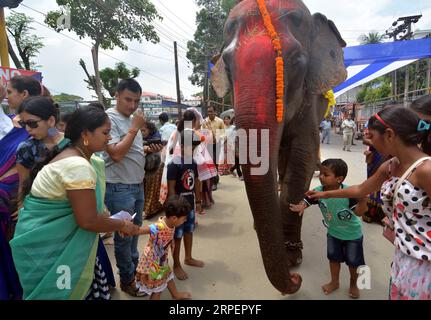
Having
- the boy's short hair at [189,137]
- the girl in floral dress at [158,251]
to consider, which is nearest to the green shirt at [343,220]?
the girl in floral dress at [158,251]

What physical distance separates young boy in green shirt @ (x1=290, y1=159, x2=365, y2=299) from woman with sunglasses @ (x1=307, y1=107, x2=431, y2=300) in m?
0.70

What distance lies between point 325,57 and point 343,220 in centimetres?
155

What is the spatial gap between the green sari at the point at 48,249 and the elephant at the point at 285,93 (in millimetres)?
1167

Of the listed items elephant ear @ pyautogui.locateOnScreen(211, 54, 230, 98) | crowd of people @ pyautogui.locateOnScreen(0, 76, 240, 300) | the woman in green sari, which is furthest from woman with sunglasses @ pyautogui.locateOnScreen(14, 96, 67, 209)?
elephant ear @ pyautogui.locateOnScreen(211, 54, 230, 98)

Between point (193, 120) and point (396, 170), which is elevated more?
point (193, 120)

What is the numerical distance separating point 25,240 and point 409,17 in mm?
26519

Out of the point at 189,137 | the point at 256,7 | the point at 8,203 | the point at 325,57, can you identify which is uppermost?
the point at 256,7

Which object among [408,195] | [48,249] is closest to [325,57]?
[408,195]

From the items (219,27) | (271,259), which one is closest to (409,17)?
(219,27)

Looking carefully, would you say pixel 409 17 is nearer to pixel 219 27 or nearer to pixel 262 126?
pixel 219 27

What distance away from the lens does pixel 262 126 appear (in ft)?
6.77

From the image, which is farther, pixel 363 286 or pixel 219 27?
pixel 219 27

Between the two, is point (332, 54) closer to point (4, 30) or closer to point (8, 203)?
point (8, 203)

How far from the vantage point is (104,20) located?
16328 millimetres
